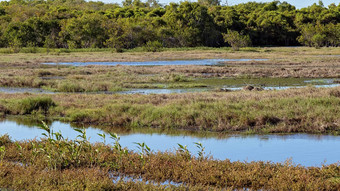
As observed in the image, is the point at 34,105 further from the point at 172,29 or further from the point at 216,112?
the point at 172,29

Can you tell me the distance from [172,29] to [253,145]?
273 feet

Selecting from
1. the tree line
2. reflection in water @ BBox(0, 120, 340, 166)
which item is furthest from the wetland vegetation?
the tree line

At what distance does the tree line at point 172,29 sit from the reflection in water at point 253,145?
64.2 meters

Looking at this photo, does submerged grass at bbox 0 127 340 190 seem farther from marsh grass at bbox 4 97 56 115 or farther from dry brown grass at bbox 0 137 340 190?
marsh grass at bbox 4 97 56 115

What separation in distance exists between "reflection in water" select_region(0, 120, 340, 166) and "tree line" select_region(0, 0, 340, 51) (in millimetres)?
64238

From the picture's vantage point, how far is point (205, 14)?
334 feet

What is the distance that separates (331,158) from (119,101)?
11208 mm

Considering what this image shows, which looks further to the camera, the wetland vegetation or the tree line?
the tree line

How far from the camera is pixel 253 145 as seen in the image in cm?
1516

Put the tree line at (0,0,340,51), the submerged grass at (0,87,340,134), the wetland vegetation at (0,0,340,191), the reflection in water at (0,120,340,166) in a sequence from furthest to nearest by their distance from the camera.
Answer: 1. the tree line at (0,0,340,51)
2. the submerged grass at (0,87,340,134)
3. the reflection in water at (0,120,340,166)
4. the wetland vegetation at (0,0,340,191)

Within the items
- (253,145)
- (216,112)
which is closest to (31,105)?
(216,112)

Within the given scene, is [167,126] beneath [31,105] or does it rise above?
beneath

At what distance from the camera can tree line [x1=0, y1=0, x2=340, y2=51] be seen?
88.1 m

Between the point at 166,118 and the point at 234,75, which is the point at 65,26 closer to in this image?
the point at 234,75
